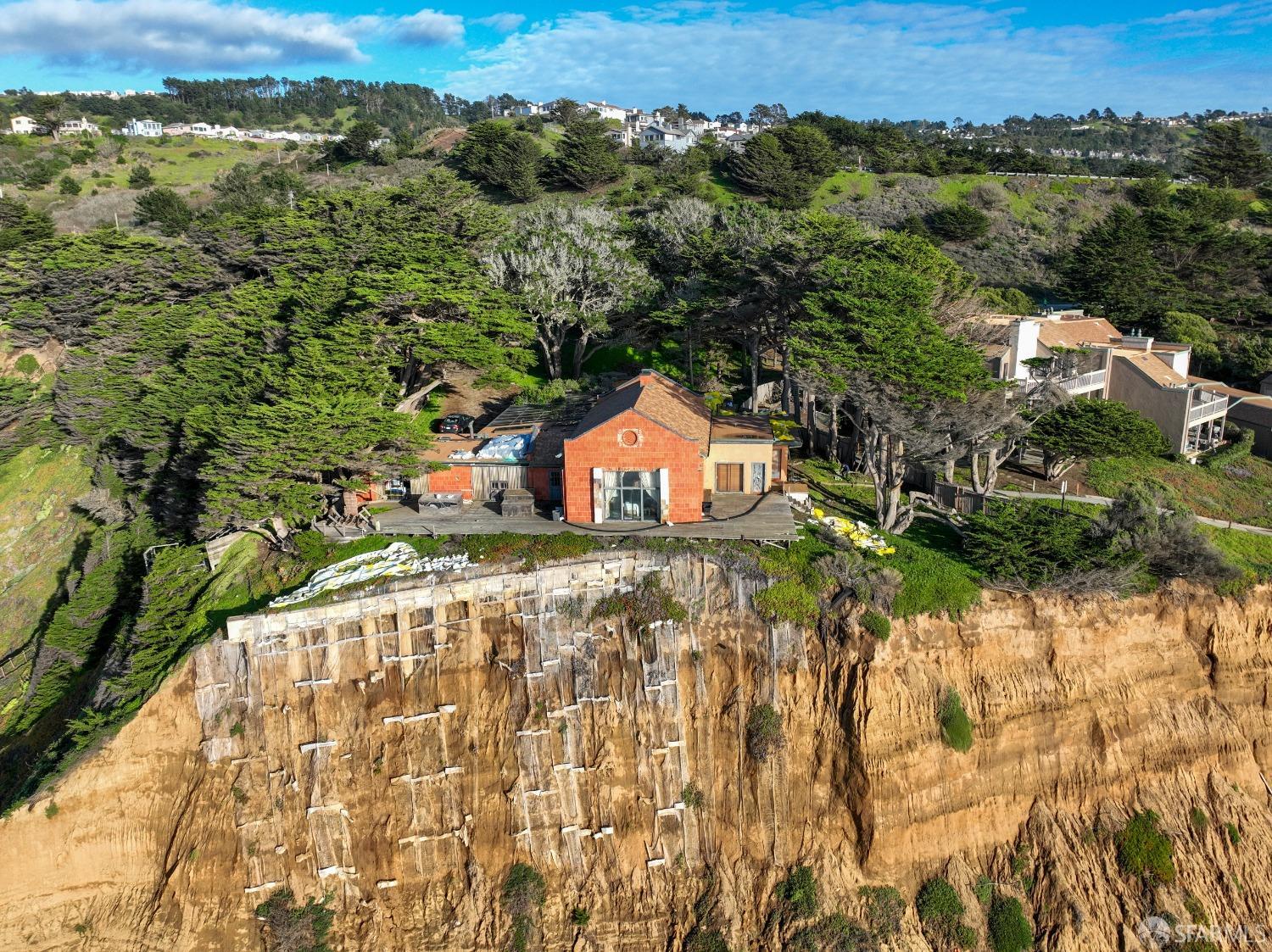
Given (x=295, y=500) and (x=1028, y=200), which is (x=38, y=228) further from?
(x=1028, y=200)

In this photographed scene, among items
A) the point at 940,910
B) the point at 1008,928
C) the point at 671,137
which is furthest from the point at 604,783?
the point at 671,137

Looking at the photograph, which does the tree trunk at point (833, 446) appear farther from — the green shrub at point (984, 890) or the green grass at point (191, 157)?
the green grass at point (191, 157)

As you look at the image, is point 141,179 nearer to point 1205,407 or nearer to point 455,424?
point 455,424

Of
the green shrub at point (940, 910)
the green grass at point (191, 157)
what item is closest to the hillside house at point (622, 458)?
the green shrub at point (940, 910)

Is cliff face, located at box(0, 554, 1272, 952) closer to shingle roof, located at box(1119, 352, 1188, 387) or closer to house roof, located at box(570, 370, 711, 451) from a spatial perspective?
house roof, located at box(570, 370, 711, 451)

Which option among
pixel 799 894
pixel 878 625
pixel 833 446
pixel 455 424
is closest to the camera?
pixel 799 894

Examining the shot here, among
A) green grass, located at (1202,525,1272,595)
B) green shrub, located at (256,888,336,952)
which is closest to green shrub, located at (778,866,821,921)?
green shrub, located at (256,888,336,952)

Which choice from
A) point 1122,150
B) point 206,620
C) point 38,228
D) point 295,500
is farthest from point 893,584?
point 1122,150

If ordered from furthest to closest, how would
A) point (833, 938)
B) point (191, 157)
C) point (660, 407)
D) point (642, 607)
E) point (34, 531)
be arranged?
point (191, 157) → point (34, 531) → point (660, 407) → point (642, 607) → point (833, 938)
